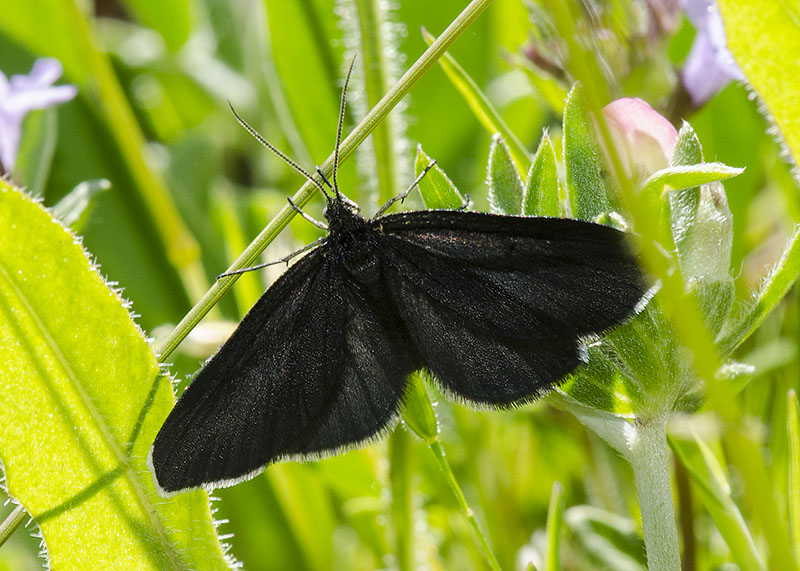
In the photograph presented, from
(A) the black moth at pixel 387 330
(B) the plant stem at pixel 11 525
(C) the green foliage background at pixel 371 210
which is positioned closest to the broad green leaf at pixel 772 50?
(C) the green foliage background at pixel 371 210

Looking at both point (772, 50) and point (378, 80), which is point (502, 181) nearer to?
point (772, 50)

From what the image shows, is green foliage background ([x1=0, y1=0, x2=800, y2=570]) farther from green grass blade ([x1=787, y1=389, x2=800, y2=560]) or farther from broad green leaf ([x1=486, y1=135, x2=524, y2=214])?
broad green leaf ([x1=486, y1=135, x2=524, y2=214])

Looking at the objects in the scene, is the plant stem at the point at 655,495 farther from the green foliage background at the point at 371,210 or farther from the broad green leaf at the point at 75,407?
the broad green leaf at the point at 75,407

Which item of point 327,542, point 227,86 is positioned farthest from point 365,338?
point 227,86

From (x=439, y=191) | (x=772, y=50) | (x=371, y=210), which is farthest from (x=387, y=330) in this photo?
(x=371, y=210)

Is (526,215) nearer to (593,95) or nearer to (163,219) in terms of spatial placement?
(593,95)

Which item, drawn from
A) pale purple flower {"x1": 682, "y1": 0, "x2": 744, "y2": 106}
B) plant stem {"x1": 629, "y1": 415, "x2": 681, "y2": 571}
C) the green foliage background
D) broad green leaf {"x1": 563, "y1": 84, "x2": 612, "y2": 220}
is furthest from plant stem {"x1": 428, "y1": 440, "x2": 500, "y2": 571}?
pale purple flower {"x1": 682, "y1": 0, "x2": 744, "y2": 106}
